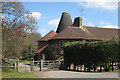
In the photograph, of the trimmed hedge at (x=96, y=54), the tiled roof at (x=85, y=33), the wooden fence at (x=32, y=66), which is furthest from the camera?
the tiled roof at (x=85, y=33)

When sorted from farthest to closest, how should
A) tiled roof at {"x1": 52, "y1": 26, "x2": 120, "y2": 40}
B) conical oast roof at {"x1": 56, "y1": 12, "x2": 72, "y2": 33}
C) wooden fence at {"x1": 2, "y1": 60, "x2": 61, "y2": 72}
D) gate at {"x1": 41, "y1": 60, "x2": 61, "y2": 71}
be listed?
conical oast roof at {"x1": 56, "y1": 12, "x2": 72, "y2": 33}, tiled roof at {"x1": 52, "y1": 26, "x2": 120, "y2": 40}, gate at {"x1": 41, "y1": 60, "x2": 61, "y2": 71}, wooden fence at {"x1": 2, "y1": 60, "x2": 61, "y2": 72}

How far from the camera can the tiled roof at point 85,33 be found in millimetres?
35812

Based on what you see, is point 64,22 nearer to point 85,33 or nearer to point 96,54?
point 85,33

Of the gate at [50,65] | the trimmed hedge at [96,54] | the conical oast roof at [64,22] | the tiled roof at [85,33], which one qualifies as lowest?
the gate at [50,65]

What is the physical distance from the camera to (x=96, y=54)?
1800 cm

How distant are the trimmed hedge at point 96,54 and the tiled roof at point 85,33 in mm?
14233

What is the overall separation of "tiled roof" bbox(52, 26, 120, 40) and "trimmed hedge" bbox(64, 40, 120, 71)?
14233mm

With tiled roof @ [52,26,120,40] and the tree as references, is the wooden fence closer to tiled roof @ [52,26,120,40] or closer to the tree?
the tree

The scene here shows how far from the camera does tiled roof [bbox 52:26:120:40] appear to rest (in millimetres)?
35812

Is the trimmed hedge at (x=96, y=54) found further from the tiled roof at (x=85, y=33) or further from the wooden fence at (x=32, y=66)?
the tiled roof at (x=85, y=33)

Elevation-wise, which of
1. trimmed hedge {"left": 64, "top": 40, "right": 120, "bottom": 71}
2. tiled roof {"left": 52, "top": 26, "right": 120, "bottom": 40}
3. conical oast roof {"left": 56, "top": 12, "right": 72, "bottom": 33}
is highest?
conical oast roof {"left": 56, "top": 12, "right": 72, "bottom": 33}

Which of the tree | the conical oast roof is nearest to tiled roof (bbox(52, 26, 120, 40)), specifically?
the conical oast roof

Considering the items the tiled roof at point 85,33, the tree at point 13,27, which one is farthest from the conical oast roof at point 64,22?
the tree at point 13,27

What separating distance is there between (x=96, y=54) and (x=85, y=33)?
20.0 meters
